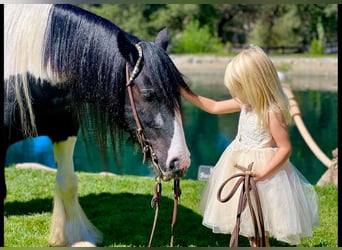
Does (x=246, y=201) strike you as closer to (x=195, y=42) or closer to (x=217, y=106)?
(x=217, y=106)

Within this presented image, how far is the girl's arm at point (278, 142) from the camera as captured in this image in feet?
5.87

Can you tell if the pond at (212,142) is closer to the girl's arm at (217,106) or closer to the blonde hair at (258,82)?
the girl's arm at (217,106)

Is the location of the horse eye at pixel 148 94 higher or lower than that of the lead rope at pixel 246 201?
higher

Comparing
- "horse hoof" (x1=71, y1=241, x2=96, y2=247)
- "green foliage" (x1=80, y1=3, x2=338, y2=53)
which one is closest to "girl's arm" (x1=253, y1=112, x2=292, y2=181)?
"horse hoof" (x1=71, y1=241, x2=96, y2=247)

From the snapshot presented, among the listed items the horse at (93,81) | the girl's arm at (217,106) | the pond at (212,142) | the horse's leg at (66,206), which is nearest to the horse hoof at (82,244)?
the horse's leg at (66,206)

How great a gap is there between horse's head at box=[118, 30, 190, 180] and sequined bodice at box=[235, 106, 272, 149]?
0.82ft

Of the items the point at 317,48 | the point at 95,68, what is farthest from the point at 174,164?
the point at 317,48

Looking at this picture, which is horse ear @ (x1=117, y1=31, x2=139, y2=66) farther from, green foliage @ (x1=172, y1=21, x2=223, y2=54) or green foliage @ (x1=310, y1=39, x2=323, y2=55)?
green foliage @ (x1=310, y1=39, x2=323, y2=55)

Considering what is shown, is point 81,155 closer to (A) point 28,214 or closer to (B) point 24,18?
(A) point 28,214

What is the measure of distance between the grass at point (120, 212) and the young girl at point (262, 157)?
55cm

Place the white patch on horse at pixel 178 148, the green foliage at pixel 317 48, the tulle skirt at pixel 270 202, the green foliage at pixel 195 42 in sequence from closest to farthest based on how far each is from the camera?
the white patch on horse at pixel 178 148
the tulle skirt at pixel 270 202
the green foliage at pixel 317 48
the green foliage at pixel 195 42

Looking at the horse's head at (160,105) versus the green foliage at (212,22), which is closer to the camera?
the horse's head at (160,105)

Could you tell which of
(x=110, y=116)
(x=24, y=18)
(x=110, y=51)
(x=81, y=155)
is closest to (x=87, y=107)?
(x=110, y=116)

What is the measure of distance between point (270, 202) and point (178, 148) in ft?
1.27
